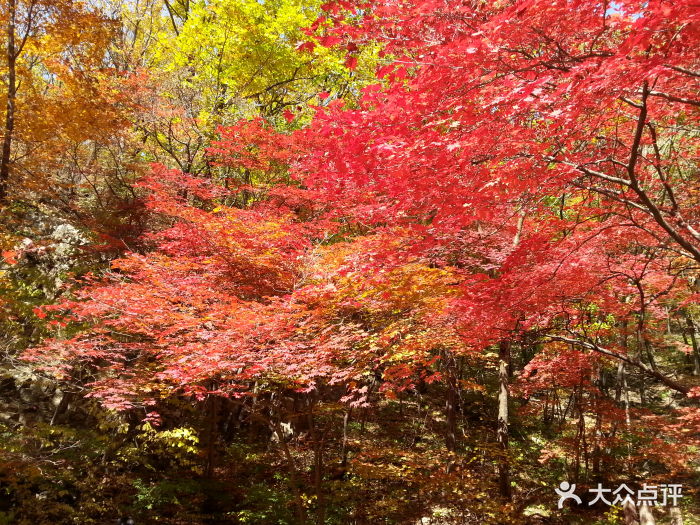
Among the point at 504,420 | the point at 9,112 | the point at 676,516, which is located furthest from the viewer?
the point at 676,516

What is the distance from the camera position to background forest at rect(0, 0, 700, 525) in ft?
11.3

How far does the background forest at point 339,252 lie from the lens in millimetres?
3438

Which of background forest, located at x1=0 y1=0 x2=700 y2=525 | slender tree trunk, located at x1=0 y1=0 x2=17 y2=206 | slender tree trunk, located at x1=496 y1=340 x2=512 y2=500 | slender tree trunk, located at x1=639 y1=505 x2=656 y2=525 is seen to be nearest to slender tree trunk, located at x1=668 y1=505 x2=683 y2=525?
background forest, located at x1=0 y1=0 x2=700 y2=525

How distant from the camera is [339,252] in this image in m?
8.61

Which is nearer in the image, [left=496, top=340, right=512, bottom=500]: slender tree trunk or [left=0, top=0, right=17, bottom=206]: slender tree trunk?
[left=0, top=0, right=17, bottom=206]: slender tree trunk

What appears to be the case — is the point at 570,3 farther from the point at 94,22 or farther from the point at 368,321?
the point at 94,22

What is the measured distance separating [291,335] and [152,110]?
865 centimetres

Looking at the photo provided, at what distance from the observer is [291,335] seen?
21.2 ft

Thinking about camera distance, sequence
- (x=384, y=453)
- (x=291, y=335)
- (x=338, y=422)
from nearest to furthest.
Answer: (x=291, y=335)
(x=384, y=453)
(x=338, y=422)

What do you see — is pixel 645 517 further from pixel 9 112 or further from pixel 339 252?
pixel 9 112

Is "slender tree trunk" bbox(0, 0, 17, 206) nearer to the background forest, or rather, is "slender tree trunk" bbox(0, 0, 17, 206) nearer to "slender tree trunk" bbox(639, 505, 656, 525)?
the background forest

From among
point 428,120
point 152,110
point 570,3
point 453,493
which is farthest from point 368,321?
point 152,110
